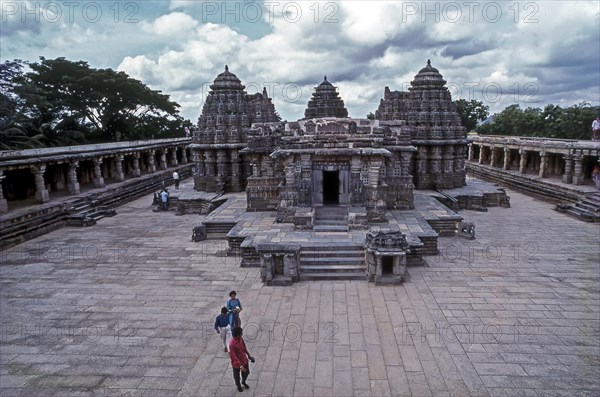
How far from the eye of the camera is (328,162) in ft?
50.6

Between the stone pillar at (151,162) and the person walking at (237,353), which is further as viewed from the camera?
the stone pillar at (151,162)

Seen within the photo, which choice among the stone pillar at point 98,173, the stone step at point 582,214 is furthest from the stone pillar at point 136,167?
the stone step at point 582,214

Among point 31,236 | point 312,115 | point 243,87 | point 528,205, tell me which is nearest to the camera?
point 31,236

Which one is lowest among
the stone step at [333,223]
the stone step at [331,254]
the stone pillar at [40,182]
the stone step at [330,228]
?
the stone step at [331,254]

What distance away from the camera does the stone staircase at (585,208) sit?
18311 millimetres

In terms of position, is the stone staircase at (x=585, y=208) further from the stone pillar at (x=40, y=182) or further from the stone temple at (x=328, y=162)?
the stone pillar at (x=40, y=182)

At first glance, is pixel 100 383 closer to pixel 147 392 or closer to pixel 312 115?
pixel 147 392

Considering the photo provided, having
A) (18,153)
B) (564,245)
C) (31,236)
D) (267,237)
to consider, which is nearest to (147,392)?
(267,237)

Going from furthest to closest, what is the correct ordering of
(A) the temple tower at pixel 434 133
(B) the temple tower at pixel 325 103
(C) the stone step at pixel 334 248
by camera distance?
(B) the temple tower at pixel 325 103
(A) the temple tower at pixel 434 133
(C) the stone step at pixel 334 248

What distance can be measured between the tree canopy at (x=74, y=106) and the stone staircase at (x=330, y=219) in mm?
24361

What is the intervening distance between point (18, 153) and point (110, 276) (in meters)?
12.7

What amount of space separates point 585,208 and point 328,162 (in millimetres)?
13867

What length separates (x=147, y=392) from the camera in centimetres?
694

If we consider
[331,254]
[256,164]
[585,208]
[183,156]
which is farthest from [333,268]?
[183,156]
